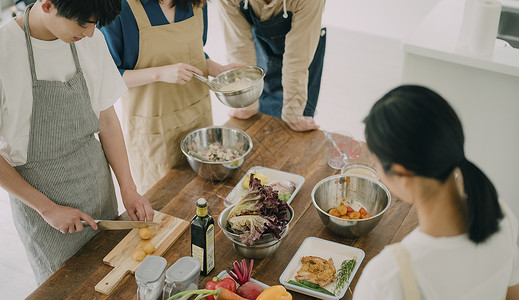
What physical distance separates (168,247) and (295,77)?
1.23m

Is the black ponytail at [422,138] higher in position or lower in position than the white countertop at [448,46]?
higher

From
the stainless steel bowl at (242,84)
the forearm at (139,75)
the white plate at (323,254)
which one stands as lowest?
the white plate at (323,254)

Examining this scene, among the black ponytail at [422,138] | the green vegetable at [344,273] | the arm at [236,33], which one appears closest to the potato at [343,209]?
the green vegetable at [344,273]

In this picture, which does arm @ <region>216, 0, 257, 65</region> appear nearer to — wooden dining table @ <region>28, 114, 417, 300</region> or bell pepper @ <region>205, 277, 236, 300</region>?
wooden dining table @ <region>28, 114, 417, 300</region>

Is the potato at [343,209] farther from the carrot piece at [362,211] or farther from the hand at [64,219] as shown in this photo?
the hand at [64,219]

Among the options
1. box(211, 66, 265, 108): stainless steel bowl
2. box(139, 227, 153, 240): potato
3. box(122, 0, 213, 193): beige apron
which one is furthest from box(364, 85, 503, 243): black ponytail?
box(122, 0, 213, 193): beige apron

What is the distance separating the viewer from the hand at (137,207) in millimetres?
1866

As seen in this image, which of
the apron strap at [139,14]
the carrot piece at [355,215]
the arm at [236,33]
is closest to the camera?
the carrot piece at [355,215]

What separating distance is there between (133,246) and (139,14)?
2.97 ft

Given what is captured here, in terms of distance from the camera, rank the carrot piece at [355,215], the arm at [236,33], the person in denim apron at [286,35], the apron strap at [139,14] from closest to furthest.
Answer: the carrot piece at [355,215], the apron strap at [139,14], the person in denim apron at [286,35], the arm at [236,33]

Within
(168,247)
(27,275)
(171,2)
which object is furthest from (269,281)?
(27,275)

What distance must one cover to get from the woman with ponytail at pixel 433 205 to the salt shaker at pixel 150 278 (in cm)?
62

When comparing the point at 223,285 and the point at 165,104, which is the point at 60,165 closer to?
the point at 165,104

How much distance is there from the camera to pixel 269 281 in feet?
5.37
